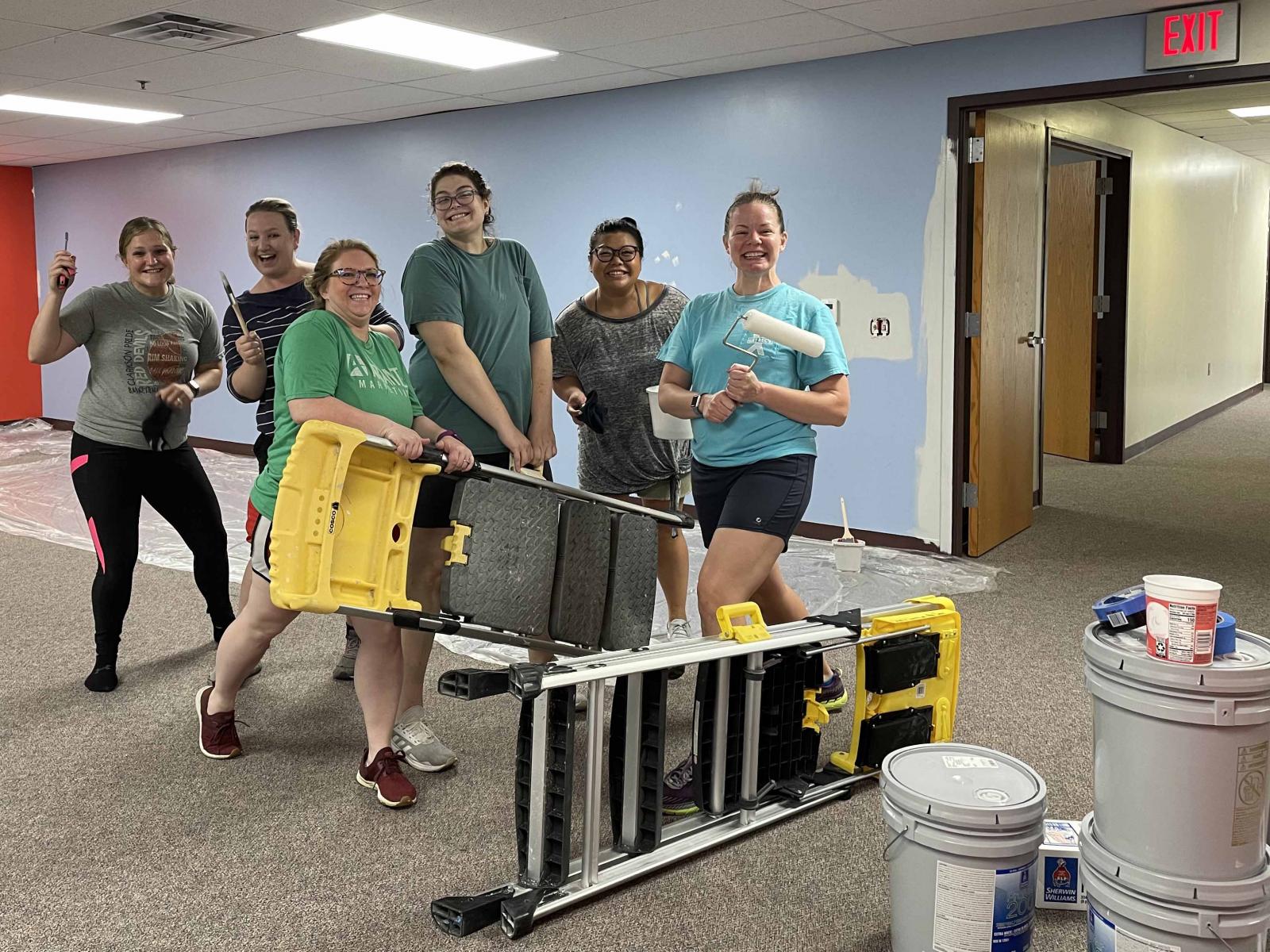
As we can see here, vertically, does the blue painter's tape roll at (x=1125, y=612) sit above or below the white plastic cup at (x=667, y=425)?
below

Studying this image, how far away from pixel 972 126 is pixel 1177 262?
15.2 feet

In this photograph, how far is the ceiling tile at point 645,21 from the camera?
14.7 feet

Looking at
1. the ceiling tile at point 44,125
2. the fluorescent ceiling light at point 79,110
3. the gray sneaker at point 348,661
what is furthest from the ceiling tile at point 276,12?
the ceiling tile at point 44,125

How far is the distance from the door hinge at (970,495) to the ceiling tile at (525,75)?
266 cm

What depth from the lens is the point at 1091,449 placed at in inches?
321

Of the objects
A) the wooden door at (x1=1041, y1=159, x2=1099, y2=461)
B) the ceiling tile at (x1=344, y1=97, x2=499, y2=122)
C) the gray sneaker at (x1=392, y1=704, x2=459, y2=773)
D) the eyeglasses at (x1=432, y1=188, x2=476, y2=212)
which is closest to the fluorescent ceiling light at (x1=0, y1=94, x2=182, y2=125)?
the ceiling tile at (x1=344, y1=97, x2=499, y2=122)

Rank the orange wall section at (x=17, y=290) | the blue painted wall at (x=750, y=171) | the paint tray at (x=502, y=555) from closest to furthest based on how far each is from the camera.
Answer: the paint tray at (x=502, y=555), the blue painted wall at (x=750, y=171), the orange wall section at (x=17, y=290)

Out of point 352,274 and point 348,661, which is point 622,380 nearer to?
point 352,274

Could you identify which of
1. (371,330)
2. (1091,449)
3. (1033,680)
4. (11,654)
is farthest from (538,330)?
(1091,449)

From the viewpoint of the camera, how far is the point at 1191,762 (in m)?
1.80

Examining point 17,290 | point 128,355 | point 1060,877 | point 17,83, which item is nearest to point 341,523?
point 1060,877

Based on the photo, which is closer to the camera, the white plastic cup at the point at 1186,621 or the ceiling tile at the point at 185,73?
the white plastic cup at the point at 1186,621

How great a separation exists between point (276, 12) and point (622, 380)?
2.32 m

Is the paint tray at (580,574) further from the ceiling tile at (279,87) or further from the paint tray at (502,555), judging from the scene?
the ceiling tile at (279,87)
